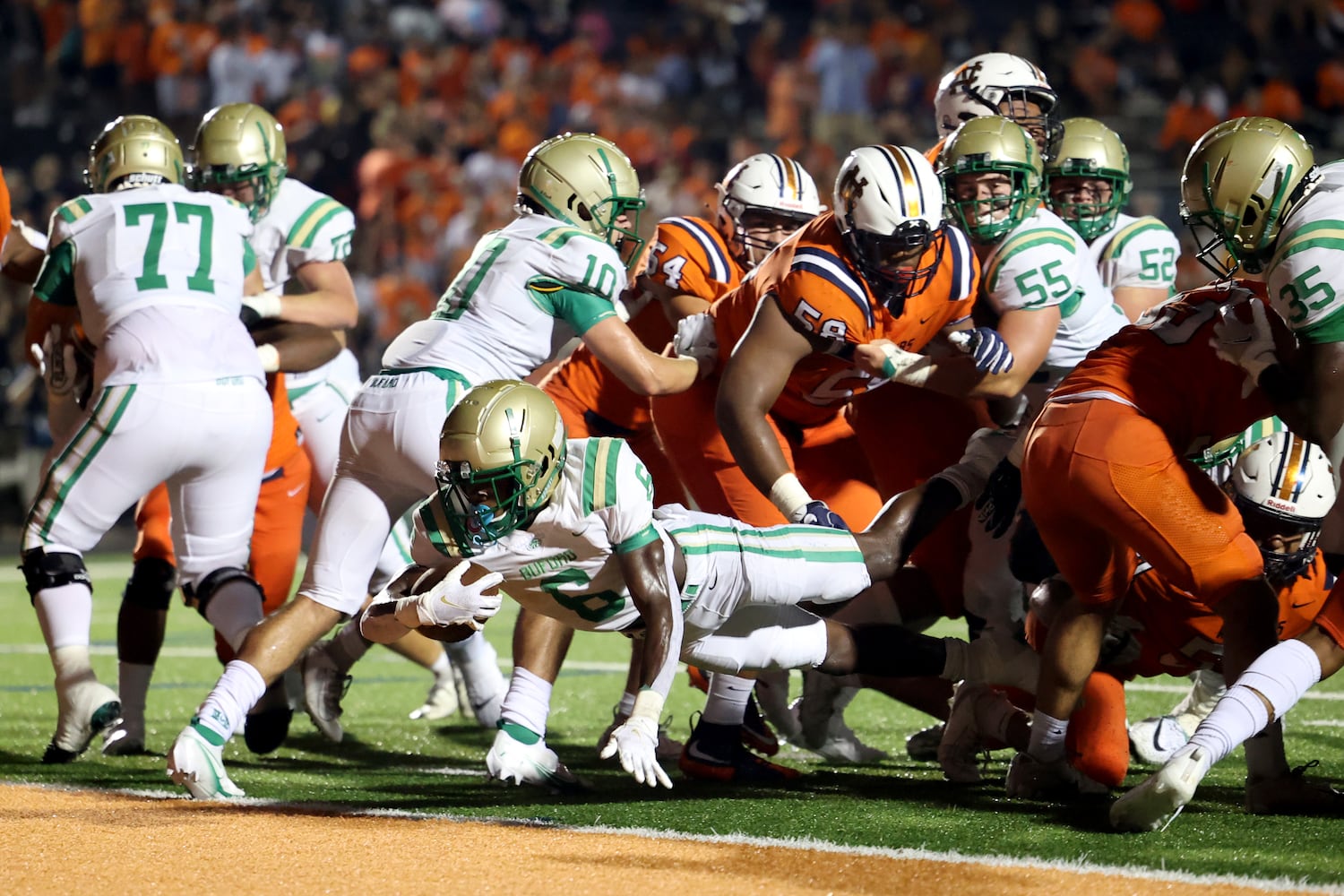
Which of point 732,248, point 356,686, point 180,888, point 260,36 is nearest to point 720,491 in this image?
point 732,248

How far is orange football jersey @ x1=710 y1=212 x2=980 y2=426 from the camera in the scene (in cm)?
438

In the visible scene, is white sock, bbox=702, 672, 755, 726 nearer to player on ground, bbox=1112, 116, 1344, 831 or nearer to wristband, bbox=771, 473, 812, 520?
wristband, bbox=771, 473, 812, 520

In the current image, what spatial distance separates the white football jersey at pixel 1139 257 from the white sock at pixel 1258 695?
243 cm

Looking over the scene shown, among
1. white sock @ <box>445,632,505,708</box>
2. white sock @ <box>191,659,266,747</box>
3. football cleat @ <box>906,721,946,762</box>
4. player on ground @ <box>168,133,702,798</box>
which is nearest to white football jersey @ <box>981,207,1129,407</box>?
player on ground @ <box>168,133,702,798</box>

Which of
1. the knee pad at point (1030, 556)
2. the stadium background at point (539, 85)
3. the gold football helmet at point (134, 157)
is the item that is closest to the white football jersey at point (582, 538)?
the knee pad at point (1030, 556)

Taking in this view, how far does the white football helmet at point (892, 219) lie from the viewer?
4.33 metres

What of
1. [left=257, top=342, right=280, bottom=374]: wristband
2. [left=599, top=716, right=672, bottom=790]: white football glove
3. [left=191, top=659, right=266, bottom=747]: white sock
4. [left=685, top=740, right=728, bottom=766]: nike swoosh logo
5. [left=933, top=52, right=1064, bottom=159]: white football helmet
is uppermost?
[left=933, top=52, right=1064, bottom=159]: white football helmet

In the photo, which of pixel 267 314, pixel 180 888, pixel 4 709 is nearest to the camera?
pixel 180 888

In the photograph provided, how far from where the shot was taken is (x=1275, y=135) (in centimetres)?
391

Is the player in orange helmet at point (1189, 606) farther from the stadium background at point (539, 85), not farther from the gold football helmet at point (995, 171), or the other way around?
the stadium background at point (539, 85)

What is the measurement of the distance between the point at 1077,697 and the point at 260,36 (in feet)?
43.0

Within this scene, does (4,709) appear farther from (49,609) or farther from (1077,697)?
(1077,697)

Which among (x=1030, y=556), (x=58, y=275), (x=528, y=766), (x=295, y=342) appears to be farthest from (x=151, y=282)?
(x=1030, y=556)

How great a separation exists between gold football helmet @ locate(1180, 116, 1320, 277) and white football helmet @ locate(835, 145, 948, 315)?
2.27 feet
